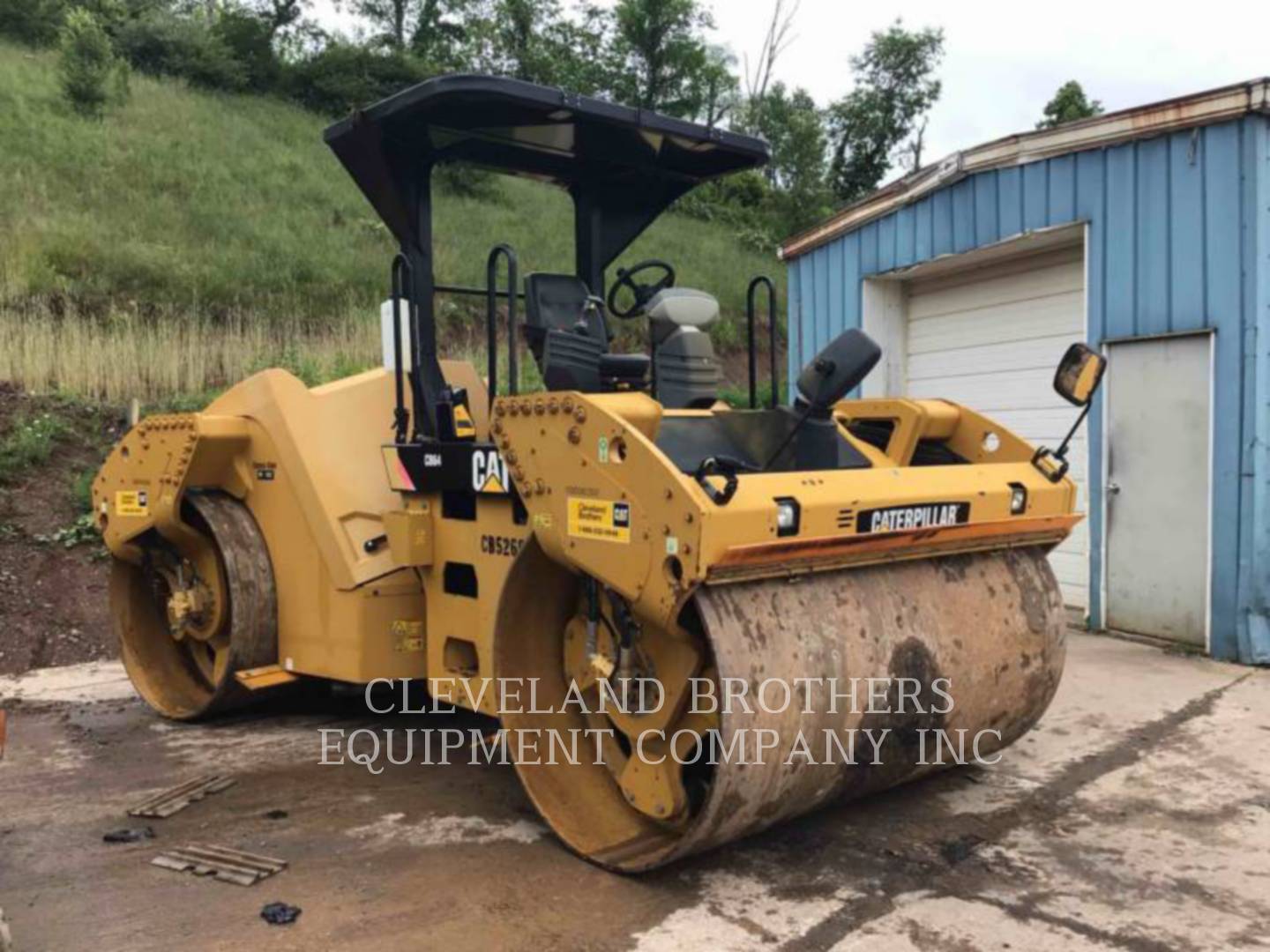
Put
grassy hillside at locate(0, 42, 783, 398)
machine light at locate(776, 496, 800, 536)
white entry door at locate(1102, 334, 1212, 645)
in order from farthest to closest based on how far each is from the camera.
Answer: grassy hillside at locate(0, 42, 783, 398) < white entry door at locate(1102, 334, 1212, 645) < machine light at locate(776, 496, 800, 536)

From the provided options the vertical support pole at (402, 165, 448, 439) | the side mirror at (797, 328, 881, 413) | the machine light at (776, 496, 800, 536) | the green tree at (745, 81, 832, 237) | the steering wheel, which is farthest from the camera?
the green tree at (745, 81, 832, 237)

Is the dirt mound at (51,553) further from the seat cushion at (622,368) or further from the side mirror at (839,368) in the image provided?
the side mirror at (839,368)

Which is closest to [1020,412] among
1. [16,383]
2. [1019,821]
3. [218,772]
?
[1019,821]

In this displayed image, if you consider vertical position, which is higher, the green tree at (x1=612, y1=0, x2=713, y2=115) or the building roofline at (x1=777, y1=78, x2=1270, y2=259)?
the green tree at (x1=612, y1=0, x2=713, y2=115)

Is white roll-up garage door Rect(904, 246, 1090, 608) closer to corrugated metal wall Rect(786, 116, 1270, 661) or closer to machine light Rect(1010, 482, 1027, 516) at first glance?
corrugated metal wall Rect(786, 116, 1270, 661)

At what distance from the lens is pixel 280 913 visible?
304 centimetres

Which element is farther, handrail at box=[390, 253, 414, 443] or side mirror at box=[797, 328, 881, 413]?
handrail at box=[390, 253, 414, 443]

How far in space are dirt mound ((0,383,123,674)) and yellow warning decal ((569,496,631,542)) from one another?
5.11 metres

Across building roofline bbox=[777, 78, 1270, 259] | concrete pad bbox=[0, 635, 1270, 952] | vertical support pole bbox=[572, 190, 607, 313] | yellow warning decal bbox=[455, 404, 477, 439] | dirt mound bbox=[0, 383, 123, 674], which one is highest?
building roofline bbox=[777, 78, 1270, 259]

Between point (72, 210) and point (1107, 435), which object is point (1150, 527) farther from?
point (72, 210)

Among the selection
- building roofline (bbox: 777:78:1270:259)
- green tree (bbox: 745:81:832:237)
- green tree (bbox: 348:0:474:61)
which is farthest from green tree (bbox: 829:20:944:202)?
building roofline (bbox: 777:78:1270:259)

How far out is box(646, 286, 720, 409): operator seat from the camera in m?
4.11

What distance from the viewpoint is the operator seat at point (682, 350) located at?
4.11 metres

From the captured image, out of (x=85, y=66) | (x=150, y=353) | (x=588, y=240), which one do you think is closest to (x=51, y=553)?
(x=150, y=353)
